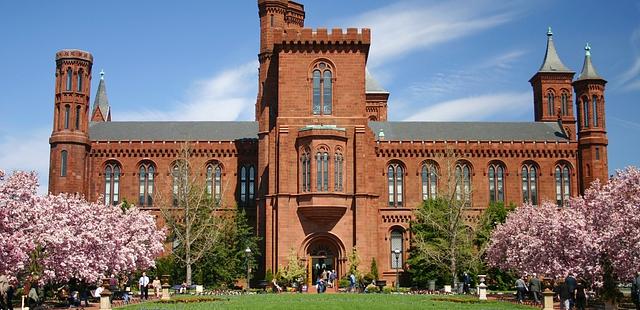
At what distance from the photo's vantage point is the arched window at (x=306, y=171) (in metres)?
58.1

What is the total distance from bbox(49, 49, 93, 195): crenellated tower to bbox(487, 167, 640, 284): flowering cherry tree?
3656cm

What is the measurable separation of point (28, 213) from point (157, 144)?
33.6m

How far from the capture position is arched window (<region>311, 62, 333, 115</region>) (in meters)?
60.5

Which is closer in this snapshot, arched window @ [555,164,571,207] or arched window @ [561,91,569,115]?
arched window @ [555,164,571,207]

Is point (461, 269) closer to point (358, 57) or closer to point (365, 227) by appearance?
point (365, 227)

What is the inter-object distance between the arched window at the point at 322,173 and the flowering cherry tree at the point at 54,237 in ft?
49.3

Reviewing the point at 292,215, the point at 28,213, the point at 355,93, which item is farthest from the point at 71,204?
the point at 355,93

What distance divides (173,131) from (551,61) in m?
38.0

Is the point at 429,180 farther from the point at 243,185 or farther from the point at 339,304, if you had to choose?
the point at 339,304

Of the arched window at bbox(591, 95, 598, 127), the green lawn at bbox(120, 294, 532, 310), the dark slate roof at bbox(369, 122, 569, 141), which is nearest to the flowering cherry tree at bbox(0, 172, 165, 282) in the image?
the green lawn at bbox(120, 294, 532, 310)

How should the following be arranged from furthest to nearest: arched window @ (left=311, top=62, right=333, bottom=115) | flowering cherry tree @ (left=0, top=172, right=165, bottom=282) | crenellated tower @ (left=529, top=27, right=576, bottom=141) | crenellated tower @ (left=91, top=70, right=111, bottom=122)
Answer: crenellated tower @ (left=91, top=70, right=111, bottom=122)
crenellated tower @ (left=529, top=27, right=576, bottom=141)
arched window @ (left=311, top=62, right=333, bottom=115)
flowering cherry tree @ (left=0, top=172, right=165, bottom=282)

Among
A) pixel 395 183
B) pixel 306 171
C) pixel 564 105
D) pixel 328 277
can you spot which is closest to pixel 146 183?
pixel 306 171

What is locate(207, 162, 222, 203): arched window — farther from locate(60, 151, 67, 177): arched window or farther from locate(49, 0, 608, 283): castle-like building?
locate(60, 151, 67, 177): arched window

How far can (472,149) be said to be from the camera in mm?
68812
